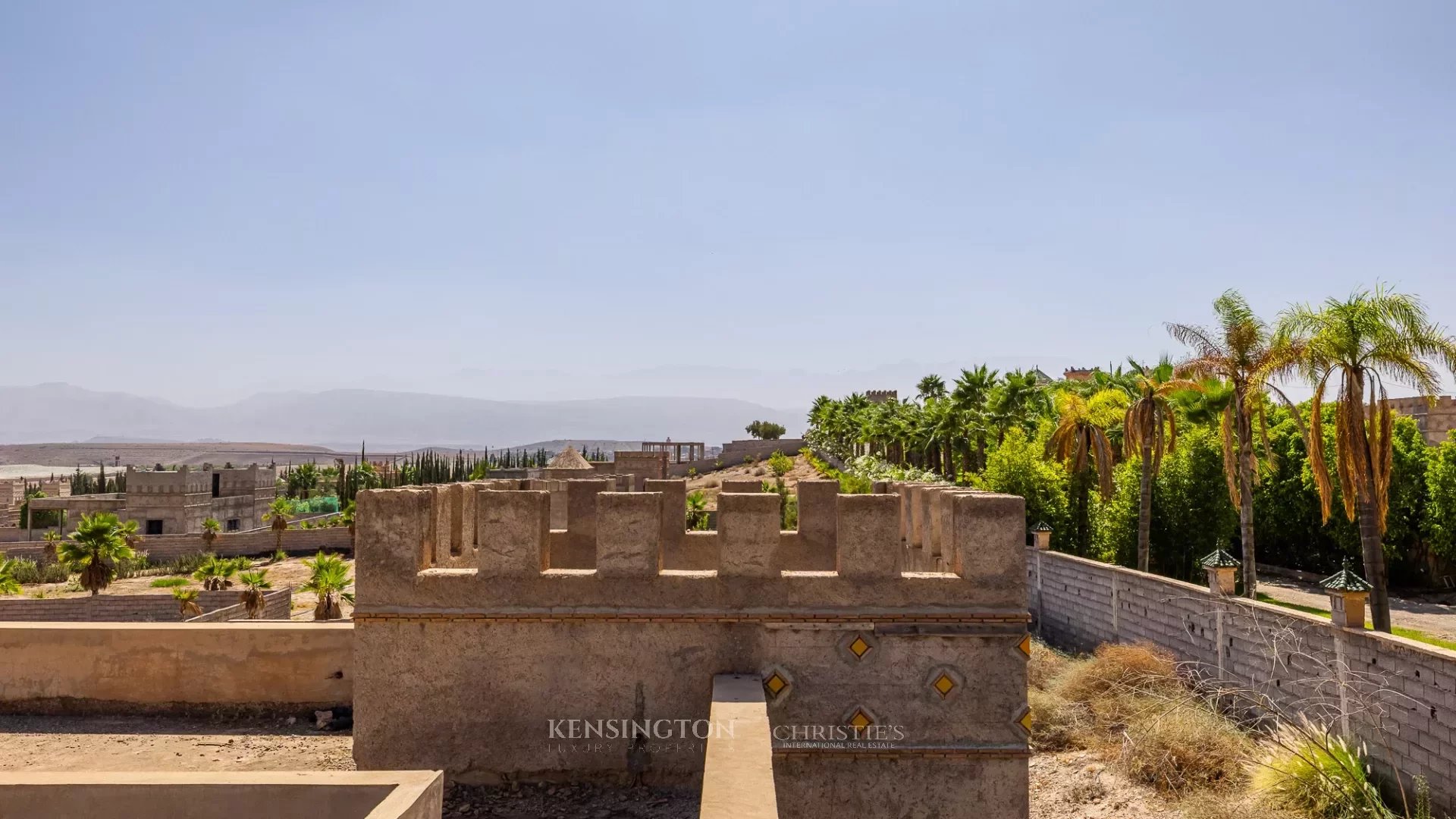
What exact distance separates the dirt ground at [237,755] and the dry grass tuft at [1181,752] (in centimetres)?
789

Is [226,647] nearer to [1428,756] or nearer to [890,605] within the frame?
[890,605]

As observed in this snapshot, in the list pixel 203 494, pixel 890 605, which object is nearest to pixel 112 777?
pixel 890 605

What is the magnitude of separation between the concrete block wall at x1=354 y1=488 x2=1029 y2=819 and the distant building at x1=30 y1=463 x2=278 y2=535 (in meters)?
55.9

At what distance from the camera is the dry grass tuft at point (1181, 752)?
11.6 m

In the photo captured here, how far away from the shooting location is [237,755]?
799 centimetres

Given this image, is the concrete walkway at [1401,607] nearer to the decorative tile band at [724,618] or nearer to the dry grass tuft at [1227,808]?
the dry grass tuft at [1227,808]

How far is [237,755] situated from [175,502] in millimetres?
55583

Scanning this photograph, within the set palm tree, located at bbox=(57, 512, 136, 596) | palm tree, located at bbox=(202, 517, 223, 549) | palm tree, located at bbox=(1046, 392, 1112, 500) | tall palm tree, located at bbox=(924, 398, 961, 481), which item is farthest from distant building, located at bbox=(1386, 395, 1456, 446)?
palm tree, located at bbox=(202, 517, 223, 549)

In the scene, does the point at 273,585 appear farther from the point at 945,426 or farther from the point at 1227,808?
the point at 1227,808

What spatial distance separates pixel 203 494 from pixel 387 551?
196 ft

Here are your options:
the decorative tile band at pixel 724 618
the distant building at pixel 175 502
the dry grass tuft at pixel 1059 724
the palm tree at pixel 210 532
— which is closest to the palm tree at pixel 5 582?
the palm tree at pixel 210 532

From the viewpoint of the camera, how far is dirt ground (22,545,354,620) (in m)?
36.1

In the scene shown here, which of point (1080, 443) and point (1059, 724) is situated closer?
point (1059, 724)

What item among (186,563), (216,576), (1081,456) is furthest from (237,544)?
(1081,456)
